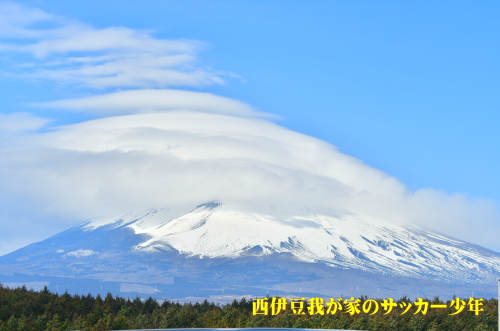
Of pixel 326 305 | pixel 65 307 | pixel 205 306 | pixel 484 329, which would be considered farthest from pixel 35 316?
pixel 484 329

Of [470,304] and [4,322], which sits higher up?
[470,304]

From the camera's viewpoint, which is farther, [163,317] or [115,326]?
[163,317]

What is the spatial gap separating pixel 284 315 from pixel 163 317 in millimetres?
6229

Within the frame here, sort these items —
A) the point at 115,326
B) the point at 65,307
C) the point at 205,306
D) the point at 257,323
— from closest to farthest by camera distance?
the point at 115,326 < the point at 257,323 < the point at 65,307 < the point at 205,306

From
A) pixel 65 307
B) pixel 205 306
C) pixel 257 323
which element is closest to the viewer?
pixel 257 323

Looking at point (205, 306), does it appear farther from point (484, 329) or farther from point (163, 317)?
point (484, 329)

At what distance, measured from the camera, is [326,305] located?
151 feet

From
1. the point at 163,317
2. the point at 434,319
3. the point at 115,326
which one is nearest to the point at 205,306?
the point at 163,317

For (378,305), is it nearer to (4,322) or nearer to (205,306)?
(205,306)

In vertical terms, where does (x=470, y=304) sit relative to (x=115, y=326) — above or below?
above

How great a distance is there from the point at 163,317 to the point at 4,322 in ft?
25.6

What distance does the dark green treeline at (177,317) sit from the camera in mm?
39250

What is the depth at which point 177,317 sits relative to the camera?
41.1 m

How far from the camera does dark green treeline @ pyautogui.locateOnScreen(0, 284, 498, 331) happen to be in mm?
39250
